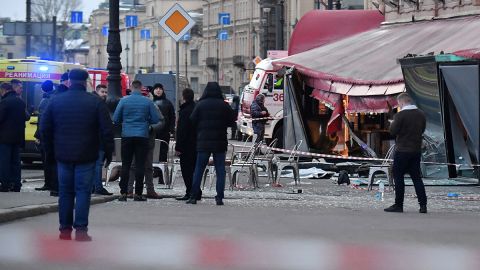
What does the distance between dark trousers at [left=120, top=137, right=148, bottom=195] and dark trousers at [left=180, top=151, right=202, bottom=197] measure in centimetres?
77

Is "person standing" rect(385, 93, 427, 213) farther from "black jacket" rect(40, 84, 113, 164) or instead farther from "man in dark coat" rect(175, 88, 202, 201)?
"black jacket" rect(40, 84, 113, 164)

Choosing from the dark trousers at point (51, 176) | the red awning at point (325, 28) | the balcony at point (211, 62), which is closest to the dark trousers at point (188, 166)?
the dark trousers at point (51, 176)

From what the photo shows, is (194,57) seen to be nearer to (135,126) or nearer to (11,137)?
(11,137)

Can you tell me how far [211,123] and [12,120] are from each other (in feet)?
11.4

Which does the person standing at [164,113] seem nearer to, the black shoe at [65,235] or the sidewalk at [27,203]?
the sidewalk at [27,203]

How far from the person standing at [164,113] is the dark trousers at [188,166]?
3221 mm

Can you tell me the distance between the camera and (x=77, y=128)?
1364cm

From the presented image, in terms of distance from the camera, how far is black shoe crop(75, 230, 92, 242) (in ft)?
43.6

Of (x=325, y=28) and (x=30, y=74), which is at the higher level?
(x=325, y=28)

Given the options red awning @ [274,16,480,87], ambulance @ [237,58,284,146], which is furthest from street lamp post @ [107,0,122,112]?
ambulance @ [237,58,284,146]

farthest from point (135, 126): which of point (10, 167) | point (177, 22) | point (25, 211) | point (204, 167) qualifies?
point (177, 22)

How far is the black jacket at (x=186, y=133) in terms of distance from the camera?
63.1ft

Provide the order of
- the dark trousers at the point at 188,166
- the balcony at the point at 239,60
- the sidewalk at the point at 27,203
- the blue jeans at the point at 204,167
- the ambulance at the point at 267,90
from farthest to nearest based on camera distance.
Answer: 1. the balcony at the point at 239,60
2. the ambulance at the point at 267,90
3. the dark trousers at the point at 188,166
4. the blue jeans at the point at 204,167
5. the sidewalk at the point at 27,203

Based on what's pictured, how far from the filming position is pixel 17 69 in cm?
2898
